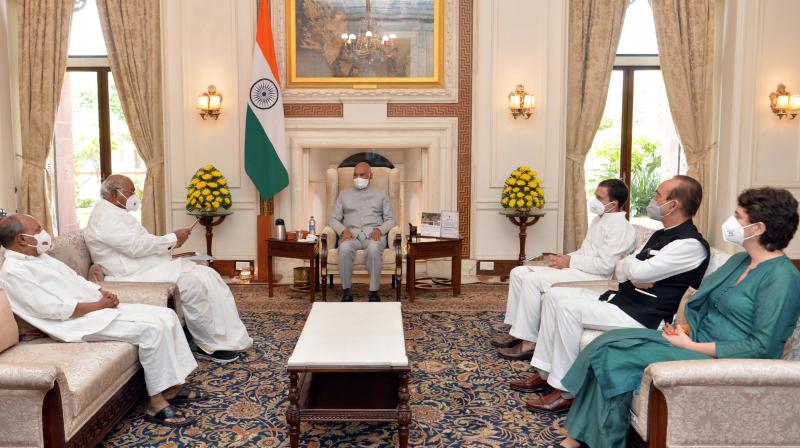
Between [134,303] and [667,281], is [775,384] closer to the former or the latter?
[667,281]

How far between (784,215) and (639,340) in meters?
0.88

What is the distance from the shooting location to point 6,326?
3.64 metres

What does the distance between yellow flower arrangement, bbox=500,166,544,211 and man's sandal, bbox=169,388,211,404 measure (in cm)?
452

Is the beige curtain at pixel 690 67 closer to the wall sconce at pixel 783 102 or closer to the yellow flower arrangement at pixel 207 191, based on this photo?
the wall sconce at pixel 783 102

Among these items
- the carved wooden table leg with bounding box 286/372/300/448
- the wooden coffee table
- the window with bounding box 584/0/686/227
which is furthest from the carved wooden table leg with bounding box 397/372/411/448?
the window with bounding box 584/0/686/227

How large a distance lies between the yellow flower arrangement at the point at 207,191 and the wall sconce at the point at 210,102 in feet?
2.17

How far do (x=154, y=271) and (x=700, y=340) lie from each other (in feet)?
12.9

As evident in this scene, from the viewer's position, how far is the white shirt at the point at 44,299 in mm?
3760

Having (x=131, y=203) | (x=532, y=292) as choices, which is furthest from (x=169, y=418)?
(x=532, y=292)

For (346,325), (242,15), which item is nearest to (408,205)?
(242,15)

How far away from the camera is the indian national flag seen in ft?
25.6

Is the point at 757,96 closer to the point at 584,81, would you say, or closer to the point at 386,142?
the point at 584,81

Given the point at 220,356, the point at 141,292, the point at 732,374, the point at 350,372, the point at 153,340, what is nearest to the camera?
the point at 732,374

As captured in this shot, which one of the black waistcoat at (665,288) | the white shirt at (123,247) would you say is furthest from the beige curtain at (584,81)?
the white shirt at (123,247)
